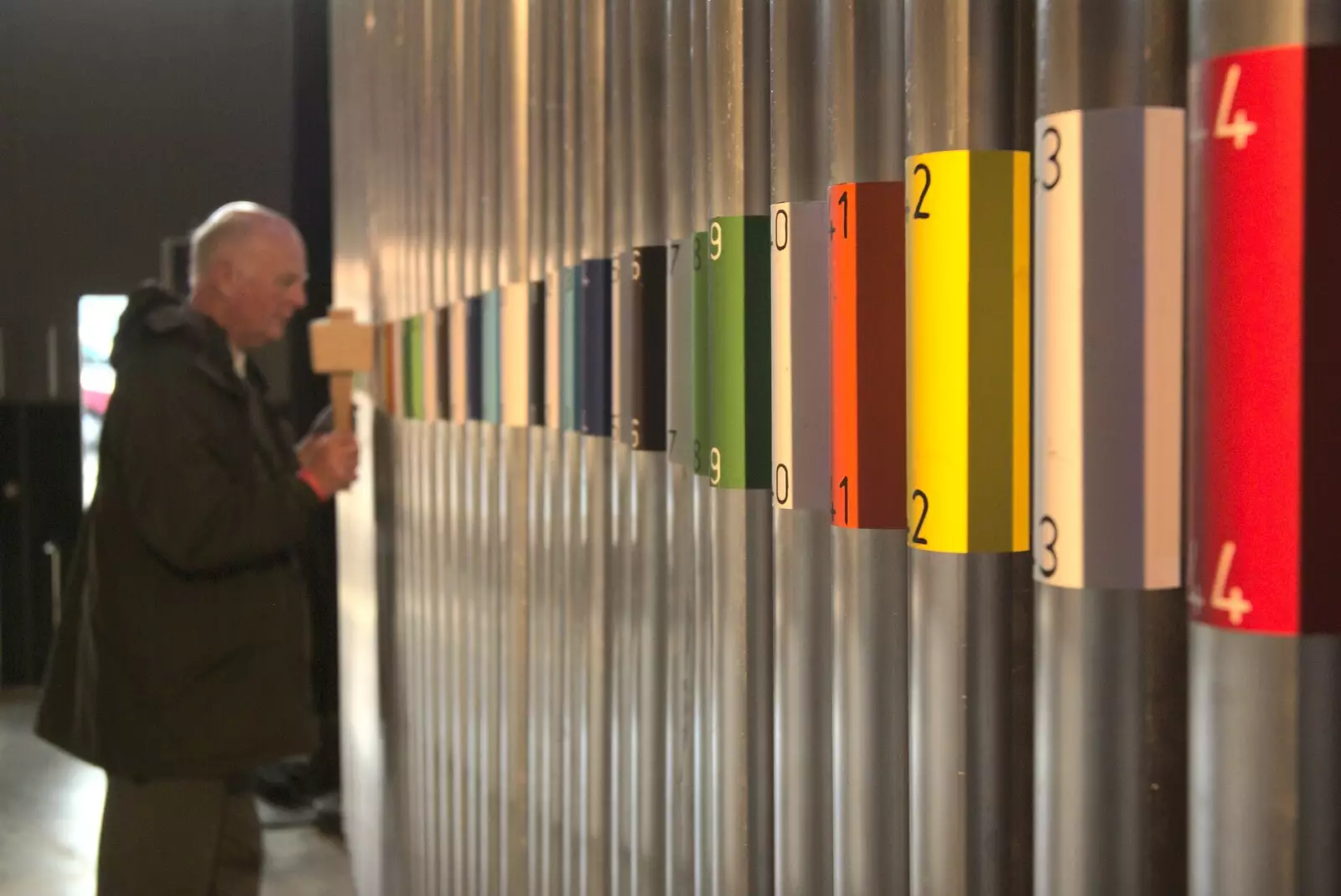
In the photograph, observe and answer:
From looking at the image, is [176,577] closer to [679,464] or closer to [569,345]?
[569,345]

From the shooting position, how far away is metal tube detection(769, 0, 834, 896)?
2.95ft

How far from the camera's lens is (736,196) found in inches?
39.9

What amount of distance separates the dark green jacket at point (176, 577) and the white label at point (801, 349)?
A: 6.20ft

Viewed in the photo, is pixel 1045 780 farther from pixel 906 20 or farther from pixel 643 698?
pixel 643 698

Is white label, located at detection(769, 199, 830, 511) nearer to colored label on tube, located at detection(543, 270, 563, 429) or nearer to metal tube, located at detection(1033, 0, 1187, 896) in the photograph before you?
metal tube, located at detection(1033, 0, 1187, 896)

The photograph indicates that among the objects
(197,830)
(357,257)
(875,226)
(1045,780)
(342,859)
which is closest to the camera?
(1045,780)

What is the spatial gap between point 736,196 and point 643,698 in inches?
20.6

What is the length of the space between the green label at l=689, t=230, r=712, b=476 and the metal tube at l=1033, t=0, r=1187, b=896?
0.43 metres

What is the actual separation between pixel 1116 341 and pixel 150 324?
7.78 feet

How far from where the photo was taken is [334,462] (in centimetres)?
290

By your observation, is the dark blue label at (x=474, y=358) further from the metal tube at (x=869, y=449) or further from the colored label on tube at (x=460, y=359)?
the metal tube at (x=869, y=449)

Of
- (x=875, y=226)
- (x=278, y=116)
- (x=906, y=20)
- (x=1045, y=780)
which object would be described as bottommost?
(x=1045, y=780)

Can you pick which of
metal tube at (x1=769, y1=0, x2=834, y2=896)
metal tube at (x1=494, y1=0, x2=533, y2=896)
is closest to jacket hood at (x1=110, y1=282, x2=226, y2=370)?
metal tube at (x1=494, y1=0, x2=533, y2=896)

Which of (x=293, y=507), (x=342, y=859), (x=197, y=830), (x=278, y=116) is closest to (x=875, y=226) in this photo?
(x=293, y=507)
